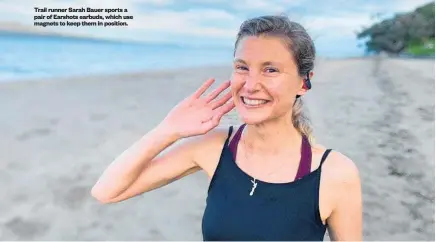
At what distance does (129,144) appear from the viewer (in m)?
5.41

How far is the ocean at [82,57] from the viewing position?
37.5ft

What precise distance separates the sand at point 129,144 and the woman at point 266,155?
416 mm

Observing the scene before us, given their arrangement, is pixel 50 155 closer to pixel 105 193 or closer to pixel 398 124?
pixel 105 193

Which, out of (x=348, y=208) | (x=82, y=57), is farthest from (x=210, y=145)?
(x=82, y=57)

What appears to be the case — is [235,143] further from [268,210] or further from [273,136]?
[268,210]

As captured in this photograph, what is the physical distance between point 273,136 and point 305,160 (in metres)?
0.14

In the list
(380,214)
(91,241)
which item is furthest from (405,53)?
(91,241)

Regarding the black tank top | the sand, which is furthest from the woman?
the sand

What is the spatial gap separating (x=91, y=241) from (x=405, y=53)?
17233 mm

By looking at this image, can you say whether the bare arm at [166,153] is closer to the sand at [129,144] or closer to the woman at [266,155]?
the woman at [266,155]

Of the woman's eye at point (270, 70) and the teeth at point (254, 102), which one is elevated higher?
the woman's eye at point (270, 70)

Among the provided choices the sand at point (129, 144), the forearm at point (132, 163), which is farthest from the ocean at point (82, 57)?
the forearm at point (132, 163)

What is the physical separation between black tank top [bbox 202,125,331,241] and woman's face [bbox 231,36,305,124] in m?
0.19

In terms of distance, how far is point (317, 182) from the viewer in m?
1.44
